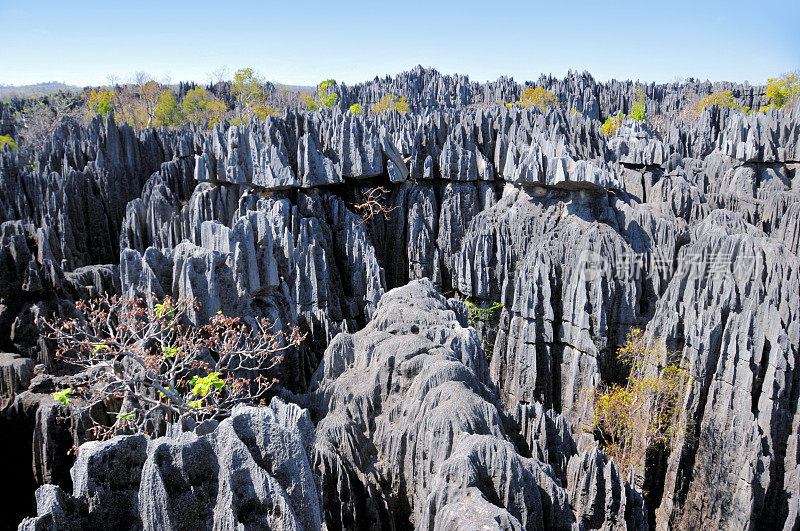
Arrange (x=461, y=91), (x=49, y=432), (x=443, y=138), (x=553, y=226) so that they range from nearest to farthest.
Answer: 1. (x=49, y=432)
2. (x=553, y=226)
3. (x=443, y=138)
4. (x=461, y=91)

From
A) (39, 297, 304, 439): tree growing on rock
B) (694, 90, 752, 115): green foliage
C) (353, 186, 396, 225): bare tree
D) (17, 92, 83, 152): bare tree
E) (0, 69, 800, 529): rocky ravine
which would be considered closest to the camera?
(0, 69, 800, 529): rocky ravine

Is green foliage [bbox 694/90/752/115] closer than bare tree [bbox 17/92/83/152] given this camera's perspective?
No

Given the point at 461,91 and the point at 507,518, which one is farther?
the point at 461,91

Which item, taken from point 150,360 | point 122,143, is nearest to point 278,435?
point 150,360

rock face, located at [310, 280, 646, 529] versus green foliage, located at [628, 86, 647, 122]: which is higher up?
green foliage, located at [628, 86, 647, 122]

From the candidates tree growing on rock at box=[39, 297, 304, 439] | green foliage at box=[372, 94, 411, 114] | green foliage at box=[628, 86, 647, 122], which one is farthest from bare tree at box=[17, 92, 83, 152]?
green foliage at box=[628, 86, 647, 122]

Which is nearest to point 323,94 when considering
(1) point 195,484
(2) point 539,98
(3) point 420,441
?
(2) point 539,98

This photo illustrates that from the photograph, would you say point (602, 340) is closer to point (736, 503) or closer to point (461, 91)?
point (736, 503)

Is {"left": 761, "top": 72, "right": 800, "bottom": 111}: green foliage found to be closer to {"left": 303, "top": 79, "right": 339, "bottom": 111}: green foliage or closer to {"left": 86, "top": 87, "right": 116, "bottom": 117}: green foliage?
{"left": 303, "top": 79, "right": 339, "bottom": 111}: green foliage
